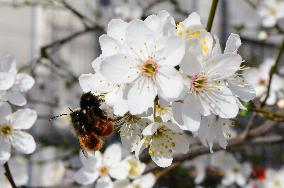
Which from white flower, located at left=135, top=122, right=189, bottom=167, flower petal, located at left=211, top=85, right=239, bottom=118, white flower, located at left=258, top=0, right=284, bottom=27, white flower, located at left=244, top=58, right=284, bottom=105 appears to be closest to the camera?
flower petal, located at left=211, top=85, right=239, bottom=118

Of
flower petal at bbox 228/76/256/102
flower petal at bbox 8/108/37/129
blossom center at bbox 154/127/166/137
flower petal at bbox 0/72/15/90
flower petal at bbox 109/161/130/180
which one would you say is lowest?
flower petal at bbox 109/161/130/180

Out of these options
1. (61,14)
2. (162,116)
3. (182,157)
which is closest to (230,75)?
(162,116)

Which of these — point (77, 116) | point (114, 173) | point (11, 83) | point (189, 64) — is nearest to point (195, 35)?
point (189, 64)

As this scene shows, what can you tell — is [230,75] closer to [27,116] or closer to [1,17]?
[27,116]

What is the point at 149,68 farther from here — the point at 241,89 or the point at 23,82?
the point at 23,82

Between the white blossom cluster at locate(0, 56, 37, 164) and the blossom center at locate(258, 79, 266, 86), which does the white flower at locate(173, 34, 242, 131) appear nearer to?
the white blossom cluster at locate(0, 56, 37, 164)

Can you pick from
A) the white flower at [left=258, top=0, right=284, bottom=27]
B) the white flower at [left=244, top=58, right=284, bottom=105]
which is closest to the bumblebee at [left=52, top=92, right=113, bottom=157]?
the white flower at [left=244, top=58, right=284, bottom=105]

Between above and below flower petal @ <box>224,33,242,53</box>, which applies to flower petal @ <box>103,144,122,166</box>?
below
